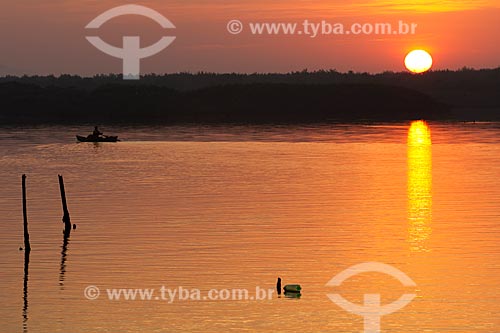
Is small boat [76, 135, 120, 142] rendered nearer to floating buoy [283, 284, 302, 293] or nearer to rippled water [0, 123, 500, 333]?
rippled water [0, 123, 500, 333]

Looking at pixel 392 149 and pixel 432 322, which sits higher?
pixel 392 149

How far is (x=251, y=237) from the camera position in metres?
47.2

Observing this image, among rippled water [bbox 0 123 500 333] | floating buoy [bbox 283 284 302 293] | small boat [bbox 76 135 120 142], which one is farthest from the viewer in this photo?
small boat [bbox 76 135 120 142]

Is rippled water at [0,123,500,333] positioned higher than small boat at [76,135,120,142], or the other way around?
small boat at [76,135,120,142]

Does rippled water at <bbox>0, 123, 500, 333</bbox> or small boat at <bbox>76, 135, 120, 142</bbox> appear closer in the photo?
rippled water at <bbox>0, 123, 500, 333</bbox>

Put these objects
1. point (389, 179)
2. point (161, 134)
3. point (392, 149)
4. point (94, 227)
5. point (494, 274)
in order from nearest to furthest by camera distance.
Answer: point (494, 274), point (94, 227), point (389, 179), point (392, 149), point (161, 134)

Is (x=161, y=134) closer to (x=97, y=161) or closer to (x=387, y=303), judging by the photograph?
(x=97, y=161)

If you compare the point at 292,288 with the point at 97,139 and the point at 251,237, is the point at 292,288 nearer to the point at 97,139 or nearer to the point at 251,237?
the point at 251,237

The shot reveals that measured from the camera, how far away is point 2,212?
183 ft

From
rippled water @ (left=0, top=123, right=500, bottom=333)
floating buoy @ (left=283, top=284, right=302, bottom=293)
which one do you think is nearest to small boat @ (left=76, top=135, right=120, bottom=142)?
rippled water @ (left=0, top=123, right=500, bottom=333)

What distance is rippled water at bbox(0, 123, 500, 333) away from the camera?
112 feet

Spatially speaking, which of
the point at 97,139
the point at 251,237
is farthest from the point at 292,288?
the point at 97,139

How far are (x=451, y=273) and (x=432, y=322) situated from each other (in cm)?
663

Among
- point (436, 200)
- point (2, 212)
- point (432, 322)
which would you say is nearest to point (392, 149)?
point (436, 200)
